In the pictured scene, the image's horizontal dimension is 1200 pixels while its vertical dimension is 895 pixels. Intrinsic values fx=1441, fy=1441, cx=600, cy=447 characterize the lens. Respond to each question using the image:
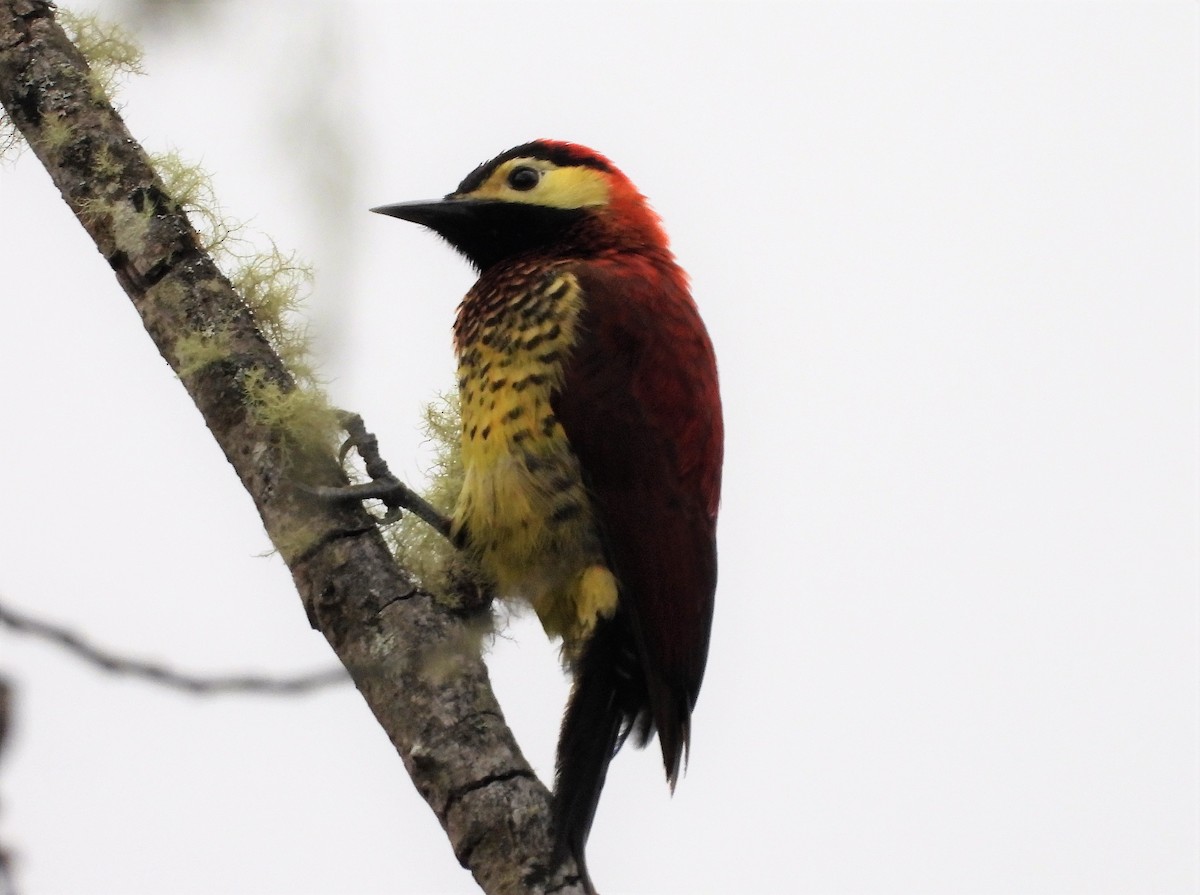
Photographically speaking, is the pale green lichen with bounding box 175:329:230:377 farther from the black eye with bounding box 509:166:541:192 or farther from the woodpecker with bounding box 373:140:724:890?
the black eye with bounding box 509:166:541:192

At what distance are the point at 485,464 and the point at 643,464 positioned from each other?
305 mm

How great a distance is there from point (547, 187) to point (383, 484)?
3.37 feet

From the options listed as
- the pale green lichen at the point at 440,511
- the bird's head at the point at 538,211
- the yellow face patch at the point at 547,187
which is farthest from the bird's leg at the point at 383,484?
the yellow face patch at the point at 547,187

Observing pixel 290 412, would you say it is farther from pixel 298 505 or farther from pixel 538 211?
pixel 538 211

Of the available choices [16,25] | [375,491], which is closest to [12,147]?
[16,25]

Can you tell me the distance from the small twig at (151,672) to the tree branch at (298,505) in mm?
289

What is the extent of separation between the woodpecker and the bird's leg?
5 centimetres

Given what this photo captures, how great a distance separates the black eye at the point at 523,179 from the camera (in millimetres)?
3344

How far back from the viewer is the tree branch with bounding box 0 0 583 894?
199 centimetres

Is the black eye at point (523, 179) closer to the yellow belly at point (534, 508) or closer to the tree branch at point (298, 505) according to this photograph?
the yellow belly at point (534, 508)

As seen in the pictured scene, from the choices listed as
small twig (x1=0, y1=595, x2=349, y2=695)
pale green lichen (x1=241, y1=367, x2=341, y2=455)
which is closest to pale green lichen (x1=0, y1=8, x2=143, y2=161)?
pale green lichen (x1=241, y1=367, x2=341, y2=455)

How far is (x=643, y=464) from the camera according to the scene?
2.77 m

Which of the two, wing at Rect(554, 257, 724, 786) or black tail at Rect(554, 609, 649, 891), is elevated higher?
wing at Rect(554, 257, 724, 786)

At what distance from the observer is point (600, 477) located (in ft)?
8.96
